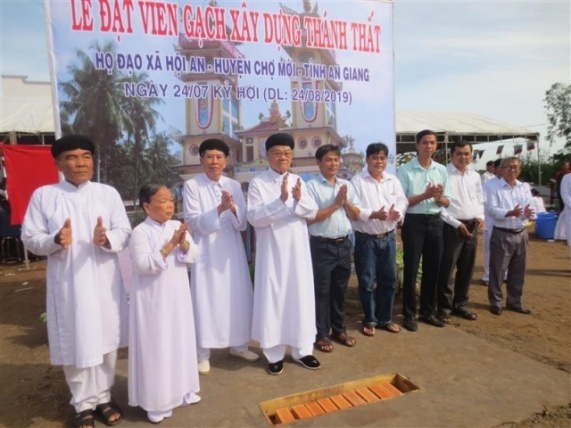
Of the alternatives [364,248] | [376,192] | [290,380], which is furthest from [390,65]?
[290,380]

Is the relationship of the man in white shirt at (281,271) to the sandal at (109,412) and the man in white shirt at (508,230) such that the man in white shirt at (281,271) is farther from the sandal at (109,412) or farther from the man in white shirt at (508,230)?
the man in white shirt at (508,230)

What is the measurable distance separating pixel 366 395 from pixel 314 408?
1.38ft

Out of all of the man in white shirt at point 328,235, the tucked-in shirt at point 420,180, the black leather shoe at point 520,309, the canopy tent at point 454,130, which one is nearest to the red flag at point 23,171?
the man in white shirt at point 328,235

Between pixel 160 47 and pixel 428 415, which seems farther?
pixel 160 47

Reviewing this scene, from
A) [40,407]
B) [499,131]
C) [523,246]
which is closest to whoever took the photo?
[40,407]

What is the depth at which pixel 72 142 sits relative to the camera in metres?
2.64

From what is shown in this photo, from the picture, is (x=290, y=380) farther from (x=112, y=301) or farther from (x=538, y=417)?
(x=538, y=417)

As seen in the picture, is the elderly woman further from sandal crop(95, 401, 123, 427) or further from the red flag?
the red flag

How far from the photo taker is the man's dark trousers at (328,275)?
3.74m

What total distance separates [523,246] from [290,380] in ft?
10.9

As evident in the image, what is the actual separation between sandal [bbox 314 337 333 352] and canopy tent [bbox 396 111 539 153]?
11672mm

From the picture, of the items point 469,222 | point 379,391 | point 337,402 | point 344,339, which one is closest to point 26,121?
point 344,339

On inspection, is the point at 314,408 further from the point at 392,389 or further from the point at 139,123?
the point at 139,123

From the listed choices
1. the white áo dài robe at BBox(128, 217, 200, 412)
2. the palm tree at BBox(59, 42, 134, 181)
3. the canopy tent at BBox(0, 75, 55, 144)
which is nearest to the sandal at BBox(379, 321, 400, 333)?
the white áo dài robe at BBox(128, 217, 200, 412)
